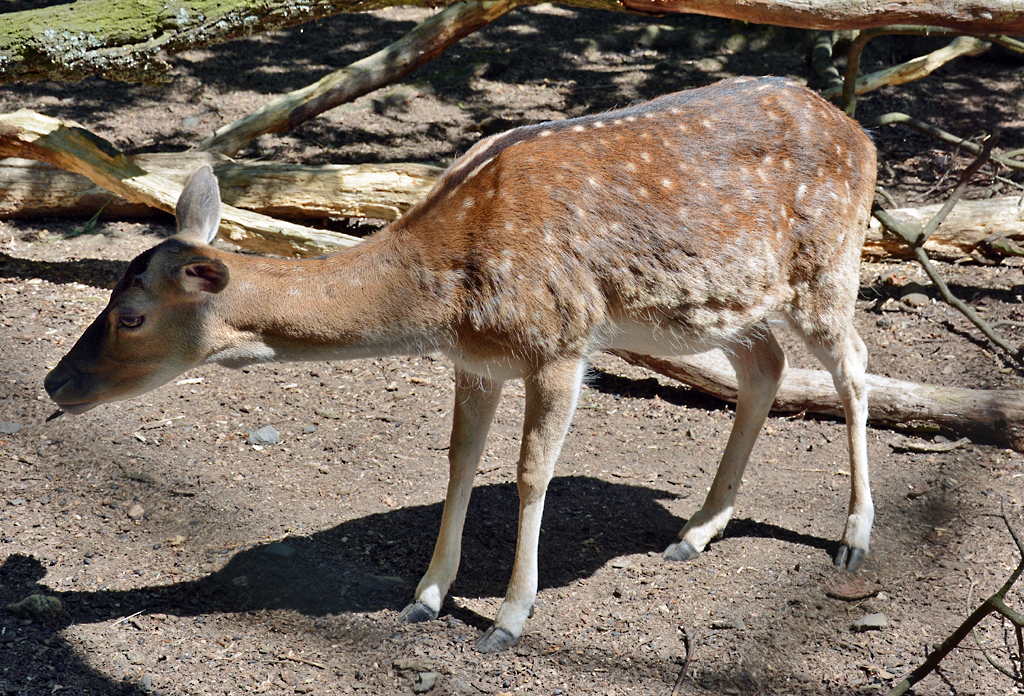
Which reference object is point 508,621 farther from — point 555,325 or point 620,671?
point 555,325

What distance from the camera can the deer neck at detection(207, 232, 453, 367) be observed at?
3.30 m

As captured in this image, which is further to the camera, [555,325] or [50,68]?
[50,68]

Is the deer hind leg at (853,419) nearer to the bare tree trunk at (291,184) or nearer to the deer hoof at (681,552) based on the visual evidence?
the deer hoof at (681,552)

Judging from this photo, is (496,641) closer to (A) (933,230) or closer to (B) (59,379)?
(B) (59,379)

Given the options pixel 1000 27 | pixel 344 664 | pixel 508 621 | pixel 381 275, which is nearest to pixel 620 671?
pixel 508 621

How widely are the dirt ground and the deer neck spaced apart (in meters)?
1.06

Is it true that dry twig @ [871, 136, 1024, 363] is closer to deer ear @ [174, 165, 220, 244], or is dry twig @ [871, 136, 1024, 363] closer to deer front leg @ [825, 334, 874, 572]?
deer front leg @ [825, 334, 874, 572]

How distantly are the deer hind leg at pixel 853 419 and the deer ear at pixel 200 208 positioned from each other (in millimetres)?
2580

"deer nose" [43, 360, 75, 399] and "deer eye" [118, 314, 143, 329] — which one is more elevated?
"deer eye" [118, 314, 143, 329]

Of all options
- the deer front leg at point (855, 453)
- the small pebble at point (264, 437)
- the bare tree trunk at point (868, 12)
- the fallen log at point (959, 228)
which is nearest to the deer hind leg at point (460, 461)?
the small pebble at point (264, 437)

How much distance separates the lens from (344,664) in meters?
3.35

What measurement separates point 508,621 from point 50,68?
4.10 m

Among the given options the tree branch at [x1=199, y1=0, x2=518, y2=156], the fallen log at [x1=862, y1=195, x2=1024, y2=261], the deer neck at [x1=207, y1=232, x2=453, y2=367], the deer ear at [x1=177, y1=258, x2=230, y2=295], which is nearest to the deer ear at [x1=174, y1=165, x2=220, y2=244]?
the deer neck at [x1=207, y1=232, x2=453, y2=367]

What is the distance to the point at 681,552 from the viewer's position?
4113 millimetres
